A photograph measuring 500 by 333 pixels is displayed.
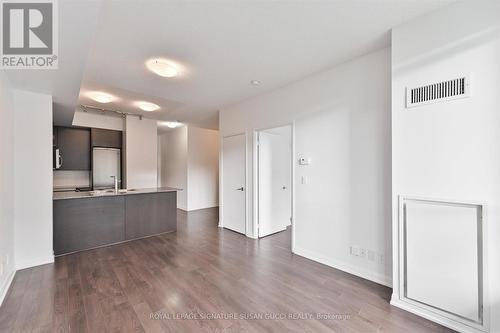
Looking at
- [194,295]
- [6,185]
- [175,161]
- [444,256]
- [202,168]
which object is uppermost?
[175,161]

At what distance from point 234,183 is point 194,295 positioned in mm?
2604

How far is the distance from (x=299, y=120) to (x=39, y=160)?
12.8ft

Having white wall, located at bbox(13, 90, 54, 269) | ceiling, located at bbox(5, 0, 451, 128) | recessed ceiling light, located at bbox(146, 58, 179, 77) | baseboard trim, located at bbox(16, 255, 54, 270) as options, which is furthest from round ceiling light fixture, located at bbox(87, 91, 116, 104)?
baseboard trim, located at bbox(16, 255, 54, 270)

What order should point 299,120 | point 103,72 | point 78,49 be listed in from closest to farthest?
point 78,49 < point 103,72 < point 299,120

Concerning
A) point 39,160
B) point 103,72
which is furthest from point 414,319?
point 39,160

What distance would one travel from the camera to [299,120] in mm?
3357

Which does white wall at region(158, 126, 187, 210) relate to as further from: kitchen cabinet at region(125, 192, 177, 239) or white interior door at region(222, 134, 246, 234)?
white interior door at region(222, 134, 246, 234)

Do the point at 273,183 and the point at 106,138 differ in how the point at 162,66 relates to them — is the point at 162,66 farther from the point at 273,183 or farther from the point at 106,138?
the point at 106,138

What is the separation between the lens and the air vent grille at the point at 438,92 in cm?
175

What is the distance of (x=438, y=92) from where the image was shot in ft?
6.13

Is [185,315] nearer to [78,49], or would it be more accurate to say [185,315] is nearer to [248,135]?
[78,49]

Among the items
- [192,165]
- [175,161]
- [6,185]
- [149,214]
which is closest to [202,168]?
[192,165]

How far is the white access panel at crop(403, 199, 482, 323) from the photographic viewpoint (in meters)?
1.70

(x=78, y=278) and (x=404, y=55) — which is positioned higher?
(x=404, y=55)
